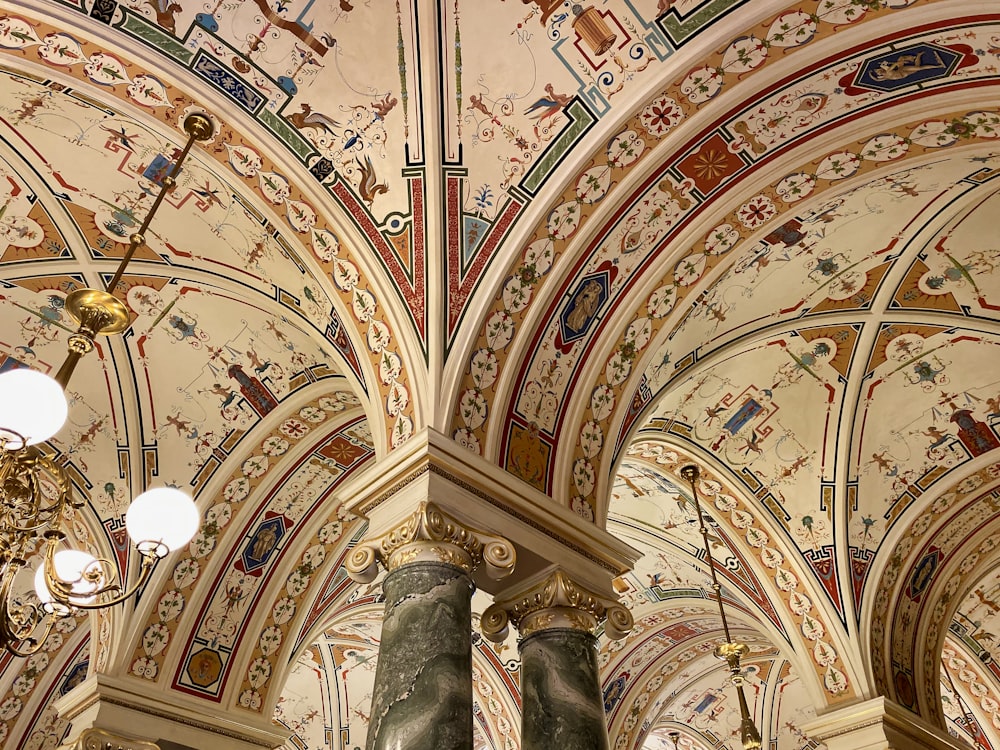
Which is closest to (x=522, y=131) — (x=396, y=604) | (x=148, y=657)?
(x=396, y=604)

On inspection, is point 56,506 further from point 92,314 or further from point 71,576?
point 92,314

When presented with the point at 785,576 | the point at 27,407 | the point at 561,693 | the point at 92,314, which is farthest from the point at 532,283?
the point at 785,576

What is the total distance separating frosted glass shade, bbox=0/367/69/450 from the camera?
4.30m

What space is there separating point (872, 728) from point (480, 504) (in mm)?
5158

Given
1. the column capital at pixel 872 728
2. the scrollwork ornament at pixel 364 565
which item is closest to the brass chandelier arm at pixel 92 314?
the scrollwork ornament at pixel 364 565

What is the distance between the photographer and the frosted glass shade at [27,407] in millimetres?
4301

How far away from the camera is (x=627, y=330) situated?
6395 mm

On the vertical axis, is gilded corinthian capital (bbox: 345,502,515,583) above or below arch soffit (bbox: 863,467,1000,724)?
below

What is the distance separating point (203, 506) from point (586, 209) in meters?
4.46

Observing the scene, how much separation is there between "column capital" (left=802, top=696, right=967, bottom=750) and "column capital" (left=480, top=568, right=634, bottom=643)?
398 cm

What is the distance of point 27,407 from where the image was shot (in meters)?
4.33

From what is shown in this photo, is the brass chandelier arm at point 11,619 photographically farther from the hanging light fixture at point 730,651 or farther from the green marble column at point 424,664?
the hanging light fixture at point 730,651

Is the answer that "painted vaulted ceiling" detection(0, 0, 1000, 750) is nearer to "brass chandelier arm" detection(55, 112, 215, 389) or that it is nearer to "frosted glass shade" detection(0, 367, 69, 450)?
"brass chandelier arm" detection(55, 112, 215, 389)

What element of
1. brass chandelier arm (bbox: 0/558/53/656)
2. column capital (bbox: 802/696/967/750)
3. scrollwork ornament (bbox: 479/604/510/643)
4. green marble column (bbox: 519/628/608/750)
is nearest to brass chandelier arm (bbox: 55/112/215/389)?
brass chandelier arm (bbox: 0/558/53/656)
